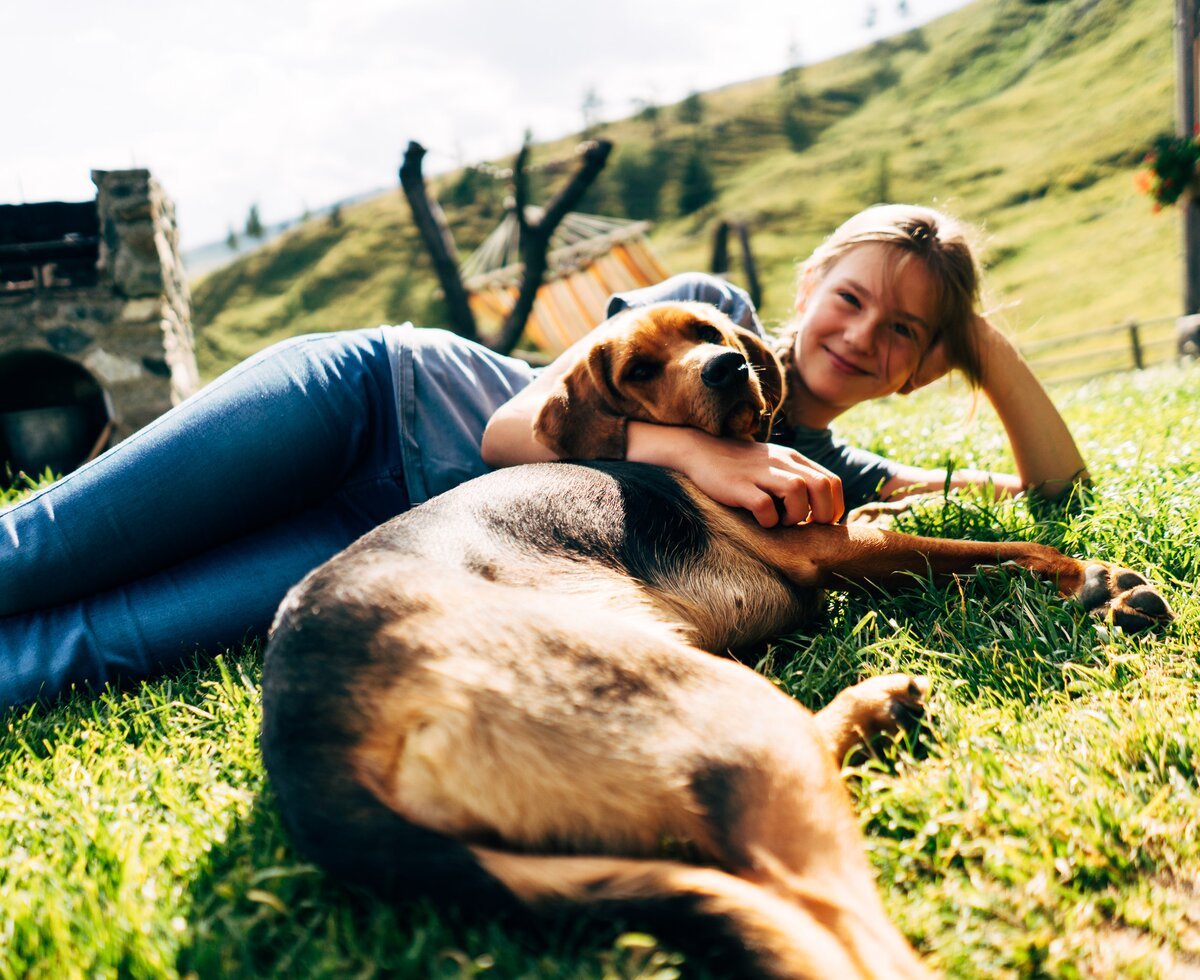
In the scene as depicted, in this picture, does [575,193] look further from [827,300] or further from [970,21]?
[970,21]

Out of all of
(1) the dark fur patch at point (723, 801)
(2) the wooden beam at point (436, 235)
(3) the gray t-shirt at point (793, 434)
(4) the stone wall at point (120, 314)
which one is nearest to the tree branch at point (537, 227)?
(2) the wooden beam at point (436, 235)

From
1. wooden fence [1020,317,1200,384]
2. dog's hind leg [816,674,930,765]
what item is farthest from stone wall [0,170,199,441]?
wooden fence [1020,317,1200,384]

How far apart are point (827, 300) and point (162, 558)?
2.90 m

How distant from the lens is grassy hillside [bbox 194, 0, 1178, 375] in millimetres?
42969

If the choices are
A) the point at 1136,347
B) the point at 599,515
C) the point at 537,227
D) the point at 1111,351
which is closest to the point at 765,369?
the point at 599,515

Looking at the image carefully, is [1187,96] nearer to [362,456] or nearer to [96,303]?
[362,456]

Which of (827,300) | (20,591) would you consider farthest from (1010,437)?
(20,591)

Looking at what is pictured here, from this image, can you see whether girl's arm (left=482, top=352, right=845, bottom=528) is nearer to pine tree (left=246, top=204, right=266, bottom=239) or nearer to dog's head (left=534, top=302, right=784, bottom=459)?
dog's head (left=534, top=302, right=784, bottom=459)

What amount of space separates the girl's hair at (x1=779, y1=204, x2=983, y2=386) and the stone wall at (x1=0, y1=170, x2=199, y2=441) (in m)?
6.95

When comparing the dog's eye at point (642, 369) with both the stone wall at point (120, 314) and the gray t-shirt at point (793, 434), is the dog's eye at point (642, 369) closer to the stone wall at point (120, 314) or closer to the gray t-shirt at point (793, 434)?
the gray t-shirt at point (793, 434)

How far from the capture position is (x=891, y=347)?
3.70 metres

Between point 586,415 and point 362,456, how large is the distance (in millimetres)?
1001

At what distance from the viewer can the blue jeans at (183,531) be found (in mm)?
2914

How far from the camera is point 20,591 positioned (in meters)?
2.90
